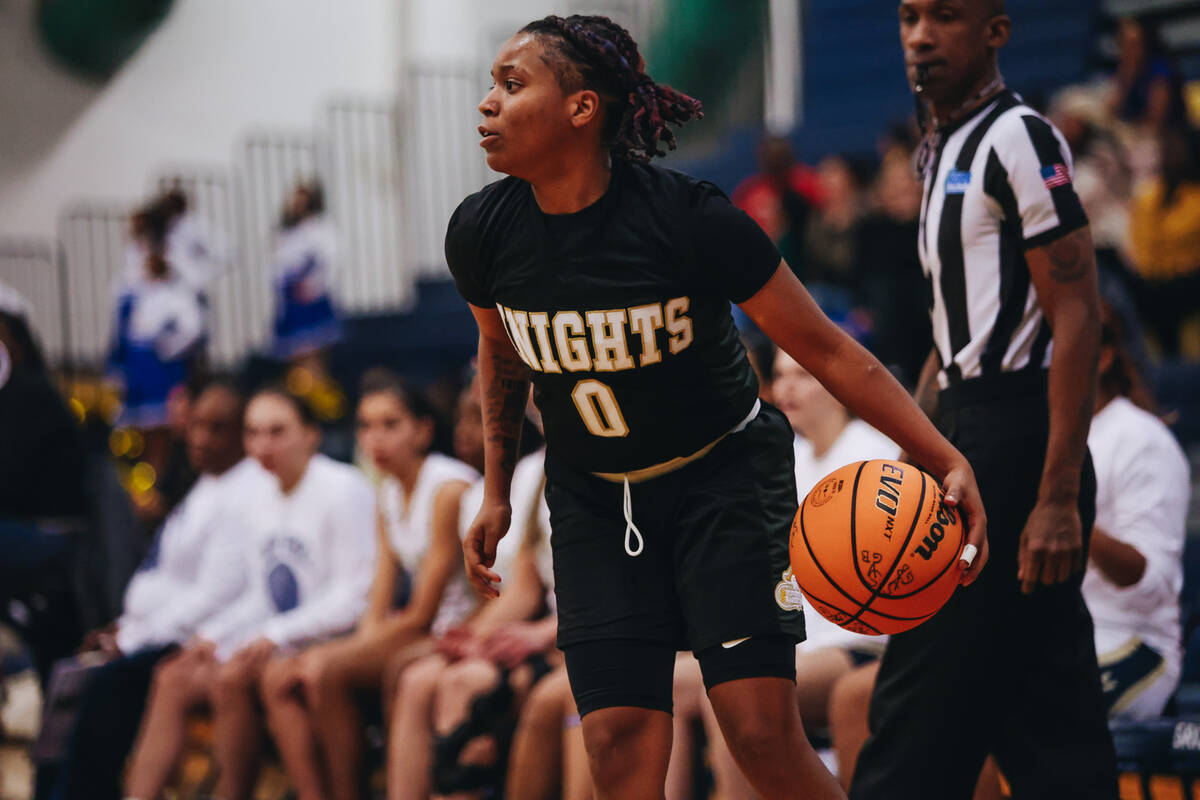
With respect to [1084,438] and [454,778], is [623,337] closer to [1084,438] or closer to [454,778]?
[1084,438]

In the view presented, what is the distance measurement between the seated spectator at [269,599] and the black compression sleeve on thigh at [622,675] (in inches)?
126

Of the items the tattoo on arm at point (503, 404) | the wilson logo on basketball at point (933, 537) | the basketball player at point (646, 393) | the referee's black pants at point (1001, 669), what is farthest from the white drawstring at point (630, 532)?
the referee's black pants at point (1001, 669)

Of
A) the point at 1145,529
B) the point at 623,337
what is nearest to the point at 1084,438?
the point at 623,337

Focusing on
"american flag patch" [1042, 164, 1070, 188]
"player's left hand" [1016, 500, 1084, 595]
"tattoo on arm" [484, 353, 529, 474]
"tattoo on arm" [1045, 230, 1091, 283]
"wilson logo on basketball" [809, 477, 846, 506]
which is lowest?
"player's left hand" [1016, 500, 1084, 595]

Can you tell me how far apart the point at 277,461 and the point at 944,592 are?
12.8 feet

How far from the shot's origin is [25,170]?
14.4 meters

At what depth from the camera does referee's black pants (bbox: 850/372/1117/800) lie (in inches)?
125

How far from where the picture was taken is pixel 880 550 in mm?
2887

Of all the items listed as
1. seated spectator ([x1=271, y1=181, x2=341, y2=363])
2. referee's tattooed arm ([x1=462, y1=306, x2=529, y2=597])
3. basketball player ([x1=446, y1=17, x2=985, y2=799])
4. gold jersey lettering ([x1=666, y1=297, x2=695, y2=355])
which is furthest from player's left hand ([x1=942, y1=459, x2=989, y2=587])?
seated spectator ([x1=271, y1=181, x2=341, y2=363])

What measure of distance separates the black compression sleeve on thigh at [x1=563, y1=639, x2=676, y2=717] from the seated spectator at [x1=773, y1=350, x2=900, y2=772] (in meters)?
1.49

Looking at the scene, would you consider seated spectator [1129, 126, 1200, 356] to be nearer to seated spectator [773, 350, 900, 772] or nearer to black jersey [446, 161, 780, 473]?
seated spectator [773, 350, 900, 772]

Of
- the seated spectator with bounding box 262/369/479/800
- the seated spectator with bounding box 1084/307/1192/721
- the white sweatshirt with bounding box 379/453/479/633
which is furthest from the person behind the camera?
the white sweatshirt with bounding box 379/453/479/633

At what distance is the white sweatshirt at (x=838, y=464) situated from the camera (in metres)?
4.57

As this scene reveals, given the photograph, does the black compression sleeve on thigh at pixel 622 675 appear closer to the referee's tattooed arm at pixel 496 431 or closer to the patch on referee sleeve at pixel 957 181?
the referee's tattooed arm at pixel 496 431
